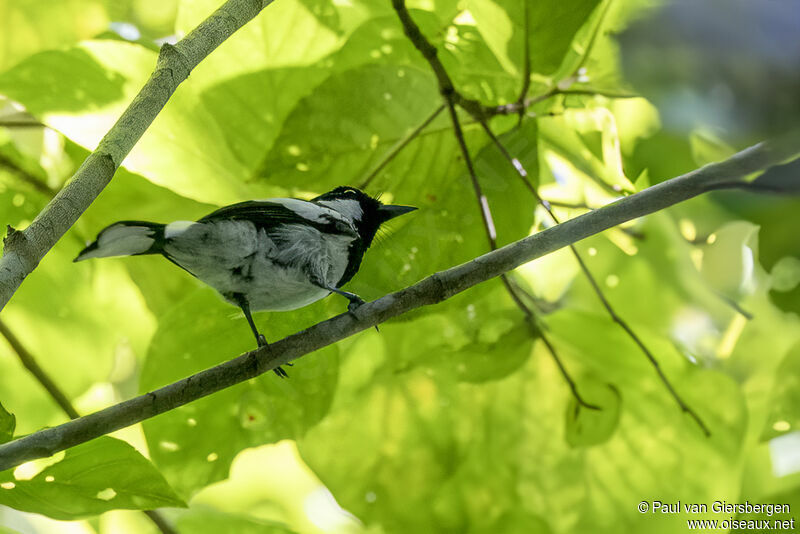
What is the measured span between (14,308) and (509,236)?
41 cm

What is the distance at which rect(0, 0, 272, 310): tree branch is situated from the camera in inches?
13.0

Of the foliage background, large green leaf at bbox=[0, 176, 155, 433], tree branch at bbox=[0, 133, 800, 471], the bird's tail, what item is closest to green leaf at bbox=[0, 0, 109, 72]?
the foliage background

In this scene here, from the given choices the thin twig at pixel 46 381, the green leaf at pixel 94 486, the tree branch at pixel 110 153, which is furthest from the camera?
the thin twig at pixel 46 381

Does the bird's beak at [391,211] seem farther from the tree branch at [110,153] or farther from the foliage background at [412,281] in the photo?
the tree branch at [110,153]

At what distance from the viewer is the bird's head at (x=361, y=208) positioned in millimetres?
520

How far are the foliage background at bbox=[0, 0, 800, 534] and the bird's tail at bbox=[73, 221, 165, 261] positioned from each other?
0.09 metres

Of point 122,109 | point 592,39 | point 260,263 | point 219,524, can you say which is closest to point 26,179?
point 122,109

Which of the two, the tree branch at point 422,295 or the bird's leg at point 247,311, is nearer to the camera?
the tree branch at point 422,295

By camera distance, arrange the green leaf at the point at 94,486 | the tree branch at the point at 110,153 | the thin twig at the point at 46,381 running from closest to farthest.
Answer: the tree branch at the point at 110,153
the green leaf at the point at 94,486
the thin twig at the point at 46,381

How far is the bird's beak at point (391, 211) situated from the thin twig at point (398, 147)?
0.03 meters

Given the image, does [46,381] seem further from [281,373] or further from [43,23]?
[43,23]

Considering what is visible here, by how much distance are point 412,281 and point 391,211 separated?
0.06 metres

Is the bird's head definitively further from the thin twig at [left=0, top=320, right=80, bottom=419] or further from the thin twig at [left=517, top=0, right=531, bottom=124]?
the thin twig at [left=0, top=320, right=80, bottom=419]

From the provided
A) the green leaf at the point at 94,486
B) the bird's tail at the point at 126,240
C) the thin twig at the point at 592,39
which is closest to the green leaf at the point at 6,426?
the green leaf at the point at 94,486
